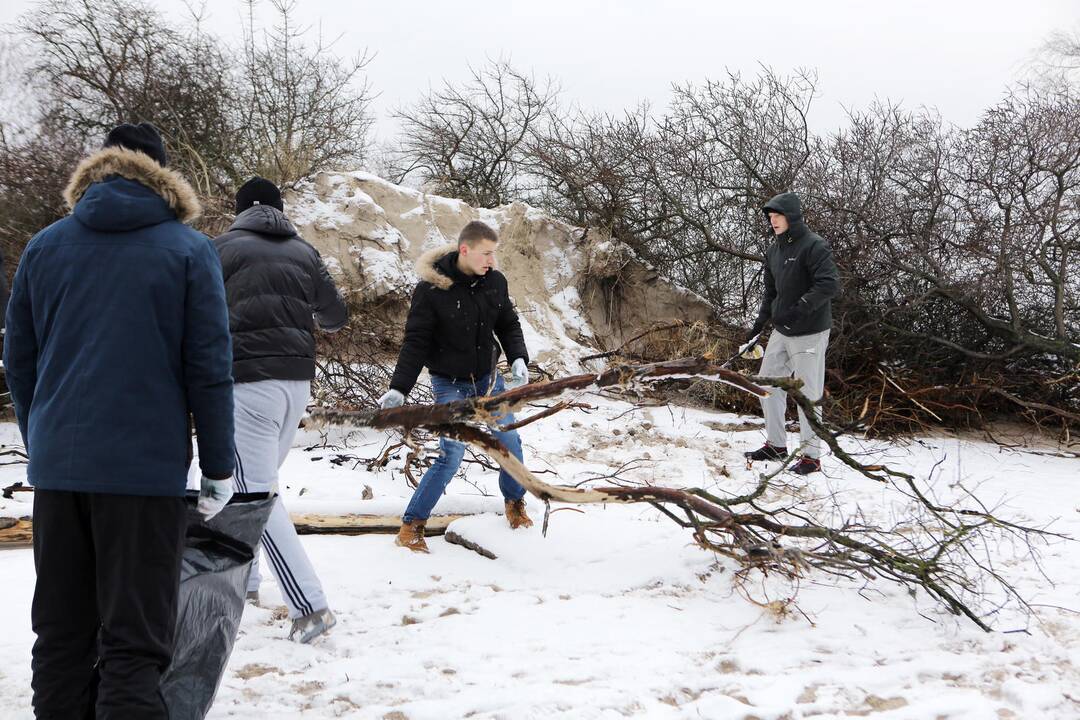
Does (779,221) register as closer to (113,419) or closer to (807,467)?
(807,467)

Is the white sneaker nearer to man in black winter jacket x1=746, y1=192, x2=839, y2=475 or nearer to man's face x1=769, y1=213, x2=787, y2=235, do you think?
man in black winter jacket x1=746, y1=192, x2=839, y2=475

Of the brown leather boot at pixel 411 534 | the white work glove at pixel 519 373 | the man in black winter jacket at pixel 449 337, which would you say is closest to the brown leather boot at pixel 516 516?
the man in black winter jacket at pixel 449 337

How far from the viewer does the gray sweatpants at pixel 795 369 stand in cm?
549

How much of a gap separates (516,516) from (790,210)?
3.22m

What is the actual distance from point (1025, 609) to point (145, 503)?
11.1 ft

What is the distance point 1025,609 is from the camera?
10.3 feet

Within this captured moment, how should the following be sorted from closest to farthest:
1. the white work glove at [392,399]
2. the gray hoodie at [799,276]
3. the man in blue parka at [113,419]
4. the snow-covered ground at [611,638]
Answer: the man in blue parka at [113,419] → the snow-covered ground at [611,638] → the white work glove at [392,399] → the gray hoodie at [799,276]

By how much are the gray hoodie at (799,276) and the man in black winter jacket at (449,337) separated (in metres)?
2.54

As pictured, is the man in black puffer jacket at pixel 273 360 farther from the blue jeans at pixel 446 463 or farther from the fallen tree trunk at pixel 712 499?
the blue jeans at pixel 446 463

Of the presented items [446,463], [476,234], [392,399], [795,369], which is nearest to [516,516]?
[446,463]

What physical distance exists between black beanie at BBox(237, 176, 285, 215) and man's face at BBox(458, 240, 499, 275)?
1.02 m

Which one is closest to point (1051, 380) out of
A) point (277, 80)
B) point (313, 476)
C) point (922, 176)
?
point (922, 176)

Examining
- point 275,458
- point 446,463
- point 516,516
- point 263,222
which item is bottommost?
point 516,516

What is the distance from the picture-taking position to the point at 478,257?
12.6 feet
